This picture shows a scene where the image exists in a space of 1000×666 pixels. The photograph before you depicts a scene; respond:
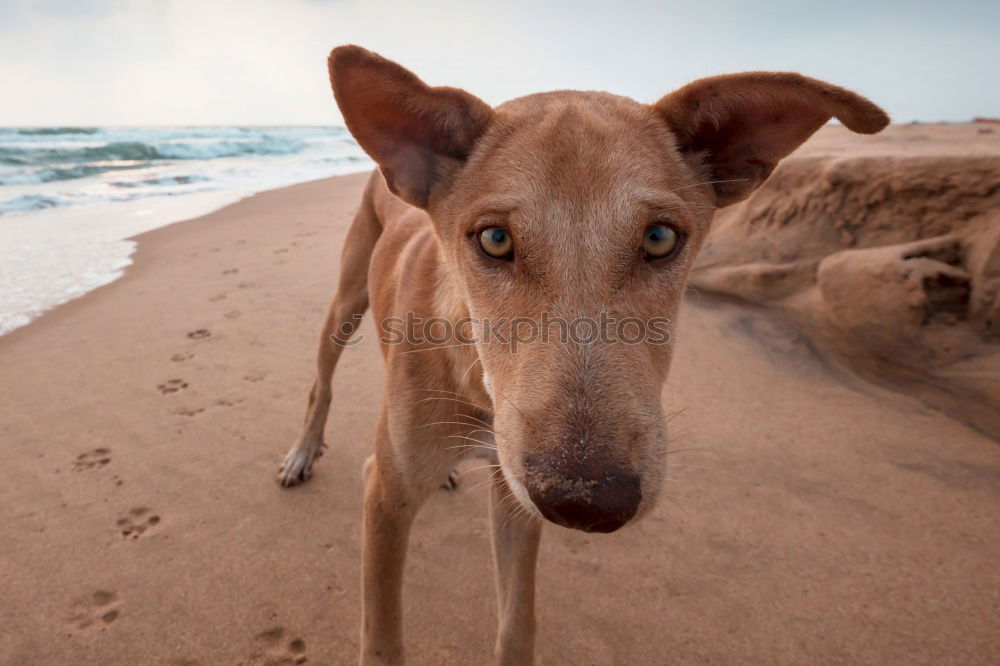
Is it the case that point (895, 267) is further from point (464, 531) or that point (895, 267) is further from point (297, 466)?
point (297, 466)

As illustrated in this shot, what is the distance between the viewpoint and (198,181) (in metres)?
17.6

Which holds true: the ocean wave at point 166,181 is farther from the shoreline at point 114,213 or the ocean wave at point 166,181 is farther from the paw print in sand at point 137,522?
the paw print in sand at point 137,522

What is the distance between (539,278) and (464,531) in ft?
6.32

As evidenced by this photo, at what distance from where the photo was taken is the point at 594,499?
1279 millimetres

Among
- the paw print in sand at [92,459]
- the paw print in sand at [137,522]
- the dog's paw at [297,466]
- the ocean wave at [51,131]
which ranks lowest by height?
the dog's paw at [297,466]

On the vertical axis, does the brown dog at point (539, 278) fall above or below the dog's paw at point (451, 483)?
above

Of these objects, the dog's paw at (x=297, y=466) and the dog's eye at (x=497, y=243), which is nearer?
the dog's eye at (x=497, y=243)

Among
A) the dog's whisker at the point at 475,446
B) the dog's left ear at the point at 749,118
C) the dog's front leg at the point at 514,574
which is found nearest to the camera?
the dog's left ear at the point at 749,118

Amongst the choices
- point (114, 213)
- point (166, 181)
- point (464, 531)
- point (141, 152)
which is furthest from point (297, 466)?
point (141, 152)

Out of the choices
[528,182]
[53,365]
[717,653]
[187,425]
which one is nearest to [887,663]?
[717,653]

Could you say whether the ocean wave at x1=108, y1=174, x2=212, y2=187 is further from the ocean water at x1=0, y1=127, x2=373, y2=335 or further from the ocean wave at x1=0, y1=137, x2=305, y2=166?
the ocean wave at x1=0, y1=137, x2=305, y2=166

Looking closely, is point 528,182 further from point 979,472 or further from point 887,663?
point 979,472

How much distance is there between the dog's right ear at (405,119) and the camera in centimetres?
183

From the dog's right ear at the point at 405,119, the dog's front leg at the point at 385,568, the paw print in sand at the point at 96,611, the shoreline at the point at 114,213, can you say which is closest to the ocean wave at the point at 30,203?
the shoreline at the point at 114,213
